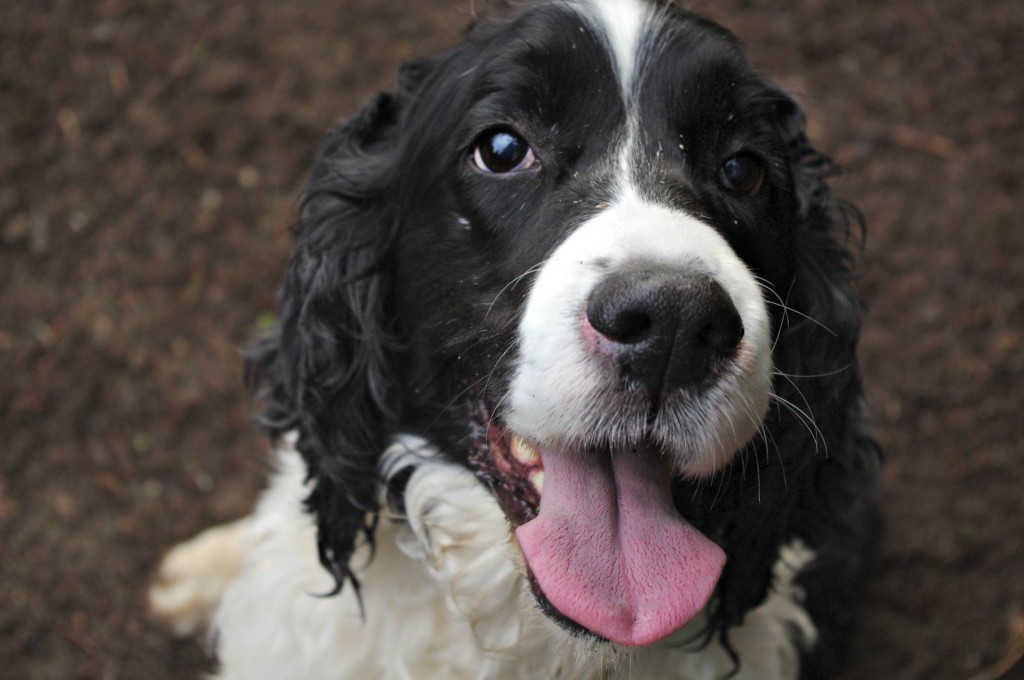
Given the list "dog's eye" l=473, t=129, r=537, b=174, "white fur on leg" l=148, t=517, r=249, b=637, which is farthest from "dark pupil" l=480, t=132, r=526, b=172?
"white fur on leg" l=148, t=517, r=249, b=637

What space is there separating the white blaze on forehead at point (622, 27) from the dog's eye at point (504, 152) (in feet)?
0.89

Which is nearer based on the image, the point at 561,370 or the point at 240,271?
the point at 561,370

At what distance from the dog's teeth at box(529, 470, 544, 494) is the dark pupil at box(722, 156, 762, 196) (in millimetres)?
847

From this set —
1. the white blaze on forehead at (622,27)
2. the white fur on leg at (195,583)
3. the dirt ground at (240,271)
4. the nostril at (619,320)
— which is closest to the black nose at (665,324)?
the nostril at (619,320)

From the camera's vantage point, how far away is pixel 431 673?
2.70m

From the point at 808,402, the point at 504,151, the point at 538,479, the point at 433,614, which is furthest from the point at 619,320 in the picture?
the point at 433,614

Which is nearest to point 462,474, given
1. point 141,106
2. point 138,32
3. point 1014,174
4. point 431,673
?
point 431,673

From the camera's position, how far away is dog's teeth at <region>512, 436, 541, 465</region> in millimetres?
2305

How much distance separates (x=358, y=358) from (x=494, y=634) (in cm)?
81

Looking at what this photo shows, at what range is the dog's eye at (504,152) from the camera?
2377 mm

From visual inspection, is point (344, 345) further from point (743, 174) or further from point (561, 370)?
point (743, 174)

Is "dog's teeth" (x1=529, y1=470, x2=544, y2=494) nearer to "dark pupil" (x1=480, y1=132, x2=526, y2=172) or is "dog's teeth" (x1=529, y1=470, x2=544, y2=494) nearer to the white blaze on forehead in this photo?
"dark pupil" (x1=480, y1=132, x2=526, y2=172)

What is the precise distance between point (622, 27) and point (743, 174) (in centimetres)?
46

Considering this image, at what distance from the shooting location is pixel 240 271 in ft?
14.8
